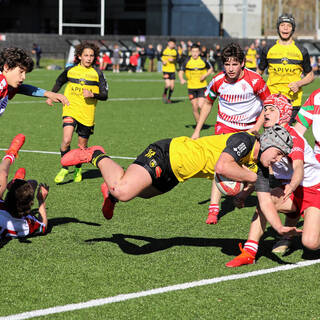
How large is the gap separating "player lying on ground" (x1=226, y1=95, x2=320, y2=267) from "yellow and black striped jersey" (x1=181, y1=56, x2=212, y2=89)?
12.7 meters

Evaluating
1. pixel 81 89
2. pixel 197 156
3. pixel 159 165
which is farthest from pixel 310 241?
pixel 81 89

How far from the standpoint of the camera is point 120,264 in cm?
688

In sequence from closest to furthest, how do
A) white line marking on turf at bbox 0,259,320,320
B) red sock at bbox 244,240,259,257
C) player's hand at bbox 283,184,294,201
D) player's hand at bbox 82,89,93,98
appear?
white line marking on turf at bbox 0,259,320,320
player's hand at bbox 283,184,294,201
red sock at bbox 244,240,259,257
player's hand at bbox 82,89,93,98

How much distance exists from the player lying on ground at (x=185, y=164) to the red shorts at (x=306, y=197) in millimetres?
487

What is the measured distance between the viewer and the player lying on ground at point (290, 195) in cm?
667

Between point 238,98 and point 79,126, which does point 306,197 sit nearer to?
point 238,98

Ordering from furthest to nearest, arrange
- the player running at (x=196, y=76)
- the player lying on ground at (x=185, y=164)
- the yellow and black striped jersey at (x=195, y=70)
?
1. the yellow and black striped jersey at (x=195, y=70)
2. the player running at (x=196, y=76)
3. the player lying on ground at (x=185, y=164)

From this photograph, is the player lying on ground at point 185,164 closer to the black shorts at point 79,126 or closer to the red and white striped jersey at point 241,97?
the red and white striped jersey at point 241,97

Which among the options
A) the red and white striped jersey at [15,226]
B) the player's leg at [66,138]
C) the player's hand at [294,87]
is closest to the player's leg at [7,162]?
the red and white striped jersey at [15,226]

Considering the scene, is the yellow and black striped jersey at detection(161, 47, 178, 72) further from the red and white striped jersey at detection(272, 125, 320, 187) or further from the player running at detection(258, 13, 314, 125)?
the red and white striped jersey at detection(272, 125, 320, 187)

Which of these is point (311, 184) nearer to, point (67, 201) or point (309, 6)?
point (67, 201)

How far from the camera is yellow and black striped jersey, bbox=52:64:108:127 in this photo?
11.5 meters

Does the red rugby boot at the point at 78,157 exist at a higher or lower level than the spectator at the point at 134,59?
lower

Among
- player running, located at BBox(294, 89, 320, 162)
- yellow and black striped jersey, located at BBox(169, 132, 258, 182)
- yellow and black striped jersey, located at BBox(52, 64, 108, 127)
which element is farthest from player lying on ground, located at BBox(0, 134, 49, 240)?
yellow and black striped jersey, located at BBox(52, 64, 108, 127)
